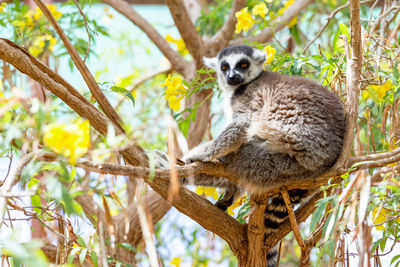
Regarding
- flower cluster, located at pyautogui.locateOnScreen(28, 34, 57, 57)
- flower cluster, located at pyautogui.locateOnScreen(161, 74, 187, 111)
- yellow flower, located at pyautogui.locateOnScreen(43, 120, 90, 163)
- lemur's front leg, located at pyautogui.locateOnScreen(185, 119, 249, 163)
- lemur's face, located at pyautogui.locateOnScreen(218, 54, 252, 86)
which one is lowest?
yellow flower, located at pyautogui.locateOnScreen(43, 120, 90, 163)

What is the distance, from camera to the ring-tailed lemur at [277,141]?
8.84 feet

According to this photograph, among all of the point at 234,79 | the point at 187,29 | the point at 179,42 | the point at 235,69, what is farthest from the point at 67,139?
the point at 179,42

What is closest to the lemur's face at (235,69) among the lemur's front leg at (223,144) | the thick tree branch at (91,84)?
the lemur's front leg at (223,144)

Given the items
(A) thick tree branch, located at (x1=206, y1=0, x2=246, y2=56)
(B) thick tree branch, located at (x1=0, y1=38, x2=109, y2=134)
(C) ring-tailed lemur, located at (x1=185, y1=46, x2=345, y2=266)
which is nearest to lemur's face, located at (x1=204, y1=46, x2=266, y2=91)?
(C) ring-tailed lemur, located at (x1=185, y1=46, x2=345, y2=266)

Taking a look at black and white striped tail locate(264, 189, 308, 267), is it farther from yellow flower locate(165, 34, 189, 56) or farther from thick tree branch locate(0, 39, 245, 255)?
yellow flower locate(165, 34, 189, 56)

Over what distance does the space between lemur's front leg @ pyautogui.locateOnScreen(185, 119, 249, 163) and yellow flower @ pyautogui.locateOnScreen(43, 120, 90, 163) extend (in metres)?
1.23

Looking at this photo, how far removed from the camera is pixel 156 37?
15.7 ft

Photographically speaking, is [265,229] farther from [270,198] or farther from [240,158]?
[240,158]

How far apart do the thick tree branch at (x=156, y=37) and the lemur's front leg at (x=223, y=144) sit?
2.00 meters

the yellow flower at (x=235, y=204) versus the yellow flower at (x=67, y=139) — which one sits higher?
the yellow flower at (x=67, y=139)

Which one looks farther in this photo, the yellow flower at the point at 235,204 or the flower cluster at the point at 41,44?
the flower cluster at the point at 41,44

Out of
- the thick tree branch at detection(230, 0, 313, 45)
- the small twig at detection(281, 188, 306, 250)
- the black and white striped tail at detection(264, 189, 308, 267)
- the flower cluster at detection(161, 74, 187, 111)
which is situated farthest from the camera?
the thick tree branch at detection(230, 0, 313, 45)

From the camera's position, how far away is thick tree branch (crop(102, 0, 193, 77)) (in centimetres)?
478

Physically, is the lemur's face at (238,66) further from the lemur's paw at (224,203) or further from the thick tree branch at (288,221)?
the thick tree branch at (288,221)
